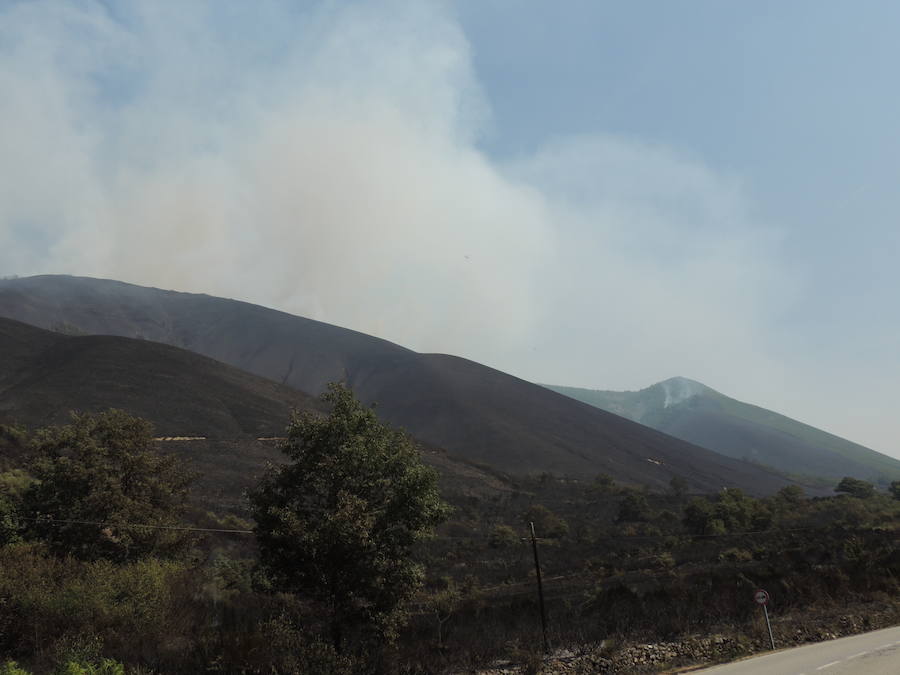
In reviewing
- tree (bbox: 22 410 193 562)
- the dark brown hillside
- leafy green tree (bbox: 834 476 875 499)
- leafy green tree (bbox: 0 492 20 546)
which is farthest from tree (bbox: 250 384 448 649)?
leafy green tree (bbox: 834 476 875 499)

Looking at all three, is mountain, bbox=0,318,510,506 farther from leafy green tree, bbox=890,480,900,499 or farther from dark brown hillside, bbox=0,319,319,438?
leafy green tree, bbox=890,480,900,499

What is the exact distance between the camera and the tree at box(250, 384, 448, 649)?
63.3ft

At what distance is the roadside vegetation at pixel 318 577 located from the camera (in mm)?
19250

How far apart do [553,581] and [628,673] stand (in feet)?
95.3

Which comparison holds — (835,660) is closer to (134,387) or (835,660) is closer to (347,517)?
(347,517)

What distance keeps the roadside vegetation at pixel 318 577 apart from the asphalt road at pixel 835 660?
8.77ft

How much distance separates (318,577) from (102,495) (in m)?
16.2

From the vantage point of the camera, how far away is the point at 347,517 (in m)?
18.8

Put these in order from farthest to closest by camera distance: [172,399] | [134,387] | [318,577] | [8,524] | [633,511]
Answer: [134,387] → [172,399] → [633,511] → [8,524] → [318,577]

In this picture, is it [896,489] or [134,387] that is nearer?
[896,489]

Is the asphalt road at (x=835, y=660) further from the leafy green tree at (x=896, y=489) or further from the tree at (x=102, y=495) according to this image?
the leafy green tree at (x=896, y=489)

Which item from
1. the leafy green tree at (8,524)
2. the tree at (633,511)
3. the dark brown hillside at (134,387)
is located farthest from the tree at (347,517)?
the dark brown hillside at (134,387)

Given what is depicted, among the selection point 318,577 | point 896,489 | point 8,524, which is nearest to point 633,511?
point 896,489

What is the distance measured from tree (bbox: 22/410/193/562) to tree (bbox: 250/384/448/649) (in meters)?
12.9
